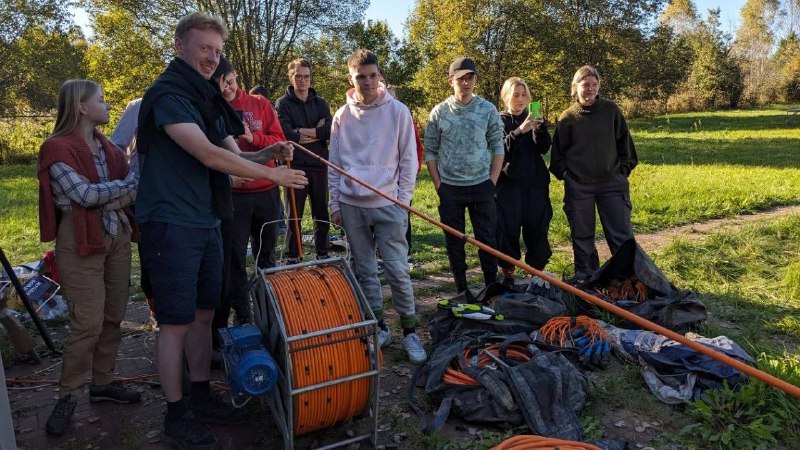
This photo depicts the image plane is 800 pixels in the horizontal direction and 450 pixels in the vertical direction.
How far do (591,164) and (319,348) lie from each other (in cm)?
379

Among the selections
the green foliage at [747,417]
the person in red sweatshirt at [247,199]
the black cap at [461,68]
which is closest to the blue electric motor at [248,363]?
the person in red sweatshirt at [247,199]

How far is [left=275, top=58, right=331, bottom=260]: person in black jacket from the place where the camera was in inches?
269

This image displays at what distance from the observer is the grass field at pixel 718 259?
10.5 feet

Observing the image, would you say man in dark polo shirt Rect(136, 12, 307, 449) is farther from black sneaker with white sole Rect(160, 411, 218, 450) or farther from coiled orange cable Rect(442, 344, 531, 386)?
coiled orange cable Rect(442, 344, 531, 386)

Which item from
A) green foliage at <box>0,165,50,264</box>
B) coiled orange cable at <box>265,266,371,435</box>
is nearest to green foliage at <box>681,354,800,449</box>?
coiled orange cable at <box>265,266,371,435</box>

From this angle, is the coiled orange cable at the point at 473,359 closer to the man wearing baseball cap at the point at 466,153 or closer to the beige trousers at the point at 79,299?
the man wearing baseball cap at the point at 466,153

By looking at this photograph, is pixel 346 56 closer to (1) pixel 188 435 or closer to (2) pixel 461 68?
(2) pixel 461 68

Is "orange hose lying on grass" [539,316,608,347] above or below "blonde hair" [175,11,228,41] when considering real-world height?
below

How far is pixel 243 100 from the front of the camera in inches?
185

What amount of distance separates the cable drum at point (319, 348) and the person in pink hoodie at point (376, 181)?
3.73ft

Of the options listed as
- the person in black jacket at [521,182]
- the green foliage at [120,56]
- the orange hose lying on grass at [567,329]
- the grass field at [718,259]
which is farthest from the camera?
the green foliage at [120,56]

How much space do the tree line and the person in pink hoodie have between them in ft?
66.4

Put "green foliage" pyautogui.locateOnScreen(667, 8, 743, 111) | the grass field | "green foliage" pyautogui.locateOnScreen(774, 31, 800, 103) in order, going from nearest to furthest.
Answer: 1. the grass field
2. "green foliage" pyautogui.locateOnScreen(667, 8, 743, 111)
3. "green foliage" pyautogui.locateOnScreen(774, 31, 800, 103)

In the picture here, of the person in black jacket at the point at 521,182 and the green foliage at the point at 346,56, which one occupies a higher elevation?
the green foliage at the point at 346,56
